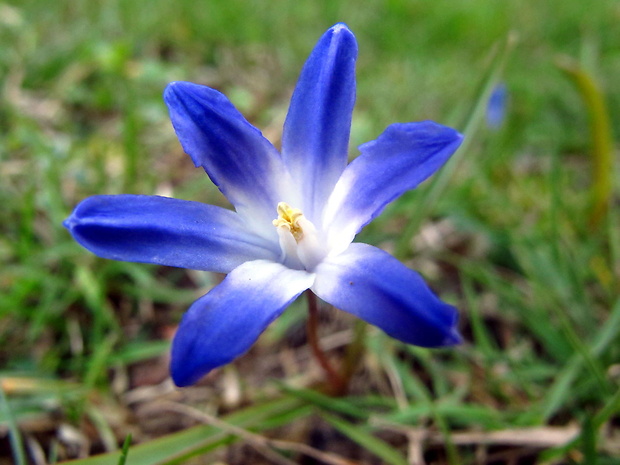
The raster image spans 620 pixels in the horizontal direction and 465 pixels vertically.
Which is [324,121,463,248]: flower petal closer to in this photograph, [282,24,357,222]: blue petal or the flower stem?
[282,24,357,222]: blue petal

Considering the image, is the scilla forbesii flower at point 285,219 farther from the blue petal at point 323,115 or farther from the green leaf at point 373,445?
the green leaf at point 373,445

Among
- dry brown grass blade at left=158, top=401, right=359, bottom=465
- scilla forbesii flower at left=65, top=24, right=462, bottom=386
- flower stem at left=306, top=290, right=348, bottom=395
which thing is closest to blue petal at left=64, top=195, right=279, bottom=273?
scilla forbesii flower at left=65, top=24, right=462, bottom=386

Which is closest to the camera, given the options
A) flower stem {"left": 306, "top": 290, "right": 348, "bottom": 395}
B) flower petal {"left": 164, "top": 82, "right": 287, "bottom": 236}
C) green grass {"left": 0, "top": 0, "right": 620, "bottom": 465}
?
flower petal {"left": 164, "top": 82, "right": 287, "bottom": 236}

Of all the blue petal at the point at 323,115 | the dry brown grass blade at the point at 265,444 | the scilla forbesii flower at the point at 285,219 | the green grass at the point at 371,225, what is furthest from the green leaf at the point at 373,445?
the blue petal at the point at 323,115

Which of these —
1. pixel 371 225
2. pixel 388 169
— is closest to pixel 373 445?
pixel 388 169

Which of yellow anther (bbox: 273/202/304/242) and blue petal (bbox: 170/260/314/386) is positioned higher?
yellow anther (bbox: 273/202/304/242)

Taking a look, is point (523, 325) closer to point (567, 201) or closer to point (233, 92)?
point (567, 201)
